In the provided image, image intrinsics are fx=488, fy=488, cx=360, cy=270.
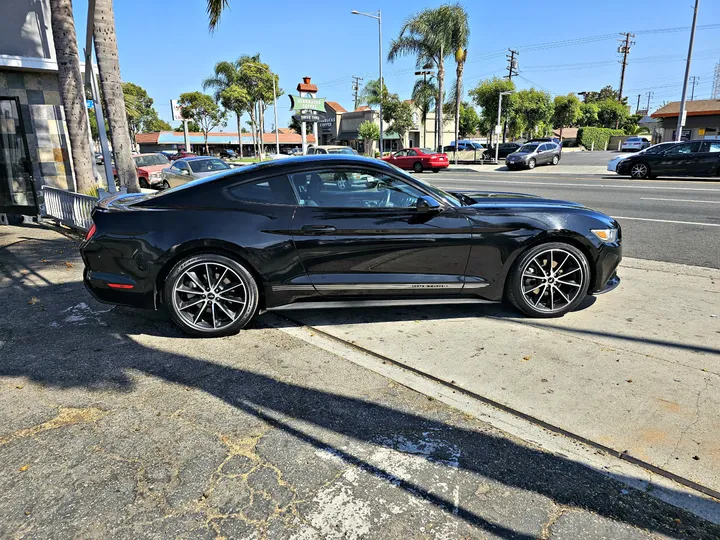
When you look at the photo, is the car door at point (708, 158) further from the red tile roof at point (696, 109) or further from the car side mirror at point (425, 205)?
the red tile roof at point (696, 109)

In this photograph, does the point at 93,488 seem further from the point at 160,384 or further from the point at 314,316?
the point at 314,316

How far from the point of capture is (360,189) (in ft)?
13.8

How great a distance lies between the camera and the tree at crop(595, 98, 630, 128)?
7225cm

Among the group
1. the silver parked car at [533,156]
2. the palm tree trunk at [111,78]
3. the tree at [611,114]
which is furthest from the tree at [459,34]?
the tree at [611,114]

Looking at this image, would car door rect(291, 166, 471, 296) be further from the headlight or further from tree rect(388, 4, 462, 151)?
tree rect(388, 4, 462, 151)

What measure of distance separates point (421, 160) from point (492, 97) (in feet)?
52.6

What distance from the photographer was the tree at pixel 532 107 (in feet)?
152

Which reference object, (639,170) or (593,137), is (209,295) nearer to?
(639,170)

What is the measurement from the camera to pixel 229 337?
4.16 metres

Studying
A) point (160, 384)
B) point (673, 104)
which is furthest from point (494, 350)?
point (673, 104)

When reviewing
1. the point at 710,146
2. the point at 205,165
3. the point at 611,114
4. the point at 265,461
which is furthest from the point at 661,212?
the point at 611,114

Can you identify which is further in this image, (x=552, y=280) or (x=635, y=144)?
(x=635, y=144)

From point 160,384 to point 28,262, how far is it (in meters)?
4.85

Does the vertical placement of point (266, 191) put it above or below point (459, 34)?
below
